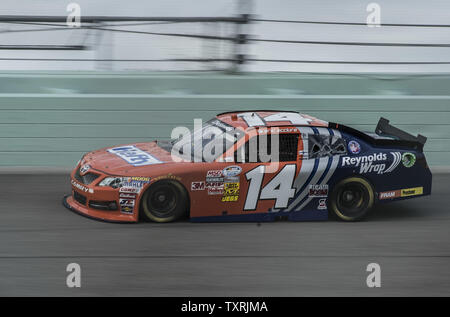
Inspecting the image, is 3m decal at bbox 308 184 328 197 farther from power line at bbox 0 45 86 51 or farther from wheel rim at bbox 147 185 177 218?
power line at bbox 0 45 86 51

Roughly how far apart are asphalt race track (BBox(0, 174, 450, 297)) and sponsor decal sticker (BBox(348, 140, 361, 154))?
0.86 metres

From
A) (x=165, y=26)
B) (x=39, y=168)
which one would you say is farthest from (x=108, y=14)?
(x=39, y=168)

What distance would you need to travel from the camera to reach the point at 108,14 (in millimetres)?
11555

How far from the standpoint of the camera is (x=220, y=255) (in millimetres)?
7016

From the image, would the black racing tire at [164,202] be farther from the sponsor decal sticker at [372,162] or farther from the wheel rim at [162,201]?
the sponsor decal sticker at [372,162]

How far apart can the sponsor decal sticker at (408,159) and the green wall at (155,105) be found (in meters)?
3.28

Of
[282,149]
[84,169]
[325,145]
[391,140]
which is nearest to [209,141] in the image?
[282,149]

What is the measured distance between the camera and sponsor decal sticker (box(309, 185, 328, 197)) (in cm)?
821

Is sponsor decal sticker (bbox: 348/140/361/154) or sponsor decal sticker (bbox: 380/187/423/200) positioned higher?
sponsor decal sticker (bbox: 348/140/361/154)

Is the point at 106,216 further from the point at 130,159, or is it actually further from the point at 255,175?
the point at 255,175

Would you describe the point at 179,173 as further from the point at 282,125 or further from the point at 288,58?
the point at 288,58

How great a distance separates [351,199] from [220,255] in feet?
7.11

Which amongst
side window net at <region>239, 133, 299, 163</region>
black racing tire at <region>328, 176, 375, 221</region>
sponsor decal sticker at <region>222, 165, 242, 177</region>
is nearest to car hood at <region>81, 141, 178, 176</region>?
sponsor decal sticker at <region>222, 165, 242, 177</region>

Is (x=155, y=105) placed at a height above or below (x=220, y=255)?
above
